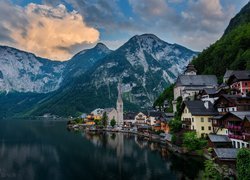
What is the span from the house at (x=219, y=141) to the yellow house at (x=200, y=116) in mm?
9008

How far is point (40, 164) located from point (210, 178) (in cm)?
3756

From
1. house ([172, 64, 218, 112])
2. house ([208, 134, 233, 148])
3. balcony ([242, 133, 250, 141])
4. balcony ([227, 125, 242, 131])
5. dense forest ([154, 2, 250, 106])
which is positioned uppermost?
dense forest ([154, 2, 250, 106])

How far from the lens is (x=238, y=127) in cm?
4856

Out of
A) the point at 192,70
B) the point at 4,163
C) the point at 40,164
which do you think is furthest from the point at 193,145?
the point at 192,70

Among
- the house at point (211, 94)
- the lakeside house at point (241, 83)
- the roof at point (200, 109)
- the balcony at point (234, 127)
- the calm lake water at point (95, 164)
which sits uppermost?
the lakeside house at point (241, 83)

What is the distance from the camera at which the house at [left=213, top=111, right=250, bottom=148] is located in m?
45.1

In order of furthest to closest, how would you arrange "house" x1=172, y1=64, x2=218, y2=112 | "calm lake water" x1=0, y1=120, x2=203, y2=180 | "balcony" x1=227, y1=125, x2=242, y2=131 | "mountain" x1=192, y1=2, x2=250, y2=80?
"mountain" x1=192, y1=2, x2=250, y2=80 → "house" x1=172, y1=64, x2=218, y2=112 → "balcony" x1=227, y1=125, x2=242, y2=131 → "calm lake water" x1=0, y1=120, x2=203, y2=180

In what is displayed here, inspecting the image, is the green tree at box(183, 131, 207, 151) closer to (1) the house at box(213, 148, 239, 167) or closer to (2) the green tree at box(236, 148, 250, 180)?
(1) the house at box(213, 148, 239, 167)

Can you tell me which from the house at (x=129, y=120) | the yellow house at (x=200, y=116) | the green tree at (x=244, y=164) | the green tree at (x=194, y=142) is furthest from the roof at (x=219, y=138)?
the house at (x=129, y=120)

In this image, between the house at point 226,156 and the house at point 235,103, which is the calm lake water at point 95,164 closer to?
the house at point 226,156

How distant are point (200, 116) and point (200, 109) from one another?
2.16 meters

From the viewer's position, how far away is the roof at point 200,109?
64625 mm

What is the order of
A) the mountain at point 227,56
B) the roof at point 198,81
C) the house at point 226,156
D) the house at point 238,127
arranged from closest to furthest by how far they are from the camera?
the house at point 226,156, the house at point 238,127, the roof at point 198,81, the mountain at point 227,56

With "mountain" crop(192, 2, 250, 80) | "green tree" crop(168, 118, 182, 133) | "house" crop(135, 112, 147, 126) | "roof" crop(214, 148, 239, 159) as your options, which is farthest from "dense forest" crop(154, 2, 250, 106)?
"roof" crop(214, 148, 239, 159)
